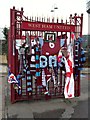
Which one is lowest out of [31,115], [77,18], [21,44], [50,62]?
[31,115]

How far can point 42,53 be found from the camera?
9.06 m

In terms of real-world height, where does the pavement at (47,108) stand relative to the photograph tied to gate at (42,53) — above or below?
below

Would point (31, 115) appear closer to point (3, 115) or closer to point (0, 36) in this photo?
point (3, 115)

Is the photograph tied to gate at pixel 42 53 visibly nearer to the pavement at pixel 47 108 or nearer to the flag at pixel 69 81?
the flag at pixel 69 81

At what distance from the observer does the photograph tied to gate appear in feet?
28.9

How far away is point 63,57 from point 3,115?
2577mm

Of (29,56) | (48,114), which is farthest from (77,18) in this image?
(48,114)

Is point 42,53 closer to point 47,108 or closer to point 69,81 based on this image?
point 69,81

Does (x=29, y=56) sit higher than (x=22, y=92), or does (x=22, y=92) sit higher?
(x=29, y=56)

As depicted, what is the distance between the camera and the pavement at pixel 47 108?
773 cm

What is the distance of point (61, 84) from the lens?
983 cm

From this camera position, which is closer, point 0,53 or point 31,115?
point 31,115

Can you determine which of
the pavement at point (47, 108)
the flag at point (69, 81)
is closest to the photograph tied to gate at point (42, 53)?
the flag at point (69, 81)

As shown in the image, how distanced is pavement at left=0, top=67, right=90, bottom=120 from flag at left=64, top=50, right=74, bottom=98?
39cm
